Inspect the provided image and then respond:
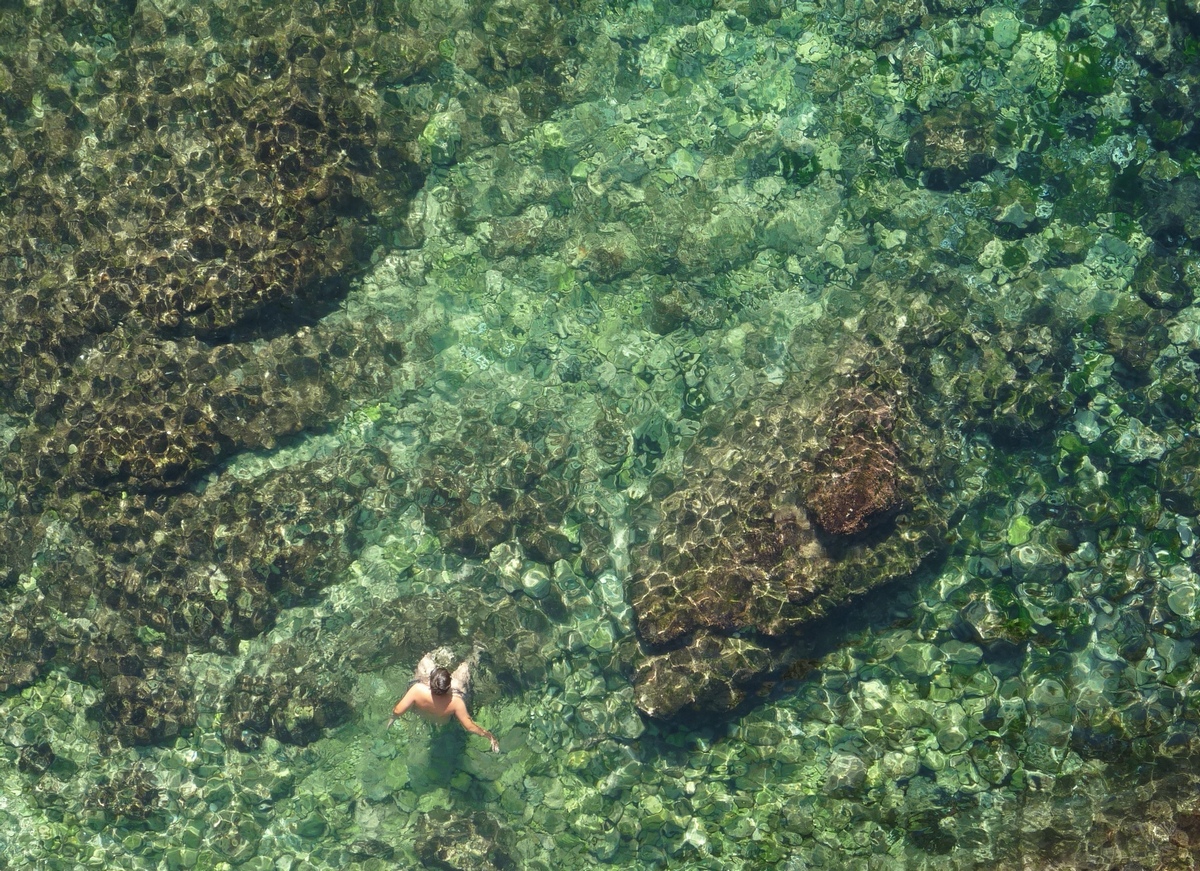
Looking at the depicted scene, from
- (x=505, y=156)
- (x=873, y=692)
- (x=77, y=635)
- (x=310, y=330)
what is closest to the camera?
(x=873, y=692)

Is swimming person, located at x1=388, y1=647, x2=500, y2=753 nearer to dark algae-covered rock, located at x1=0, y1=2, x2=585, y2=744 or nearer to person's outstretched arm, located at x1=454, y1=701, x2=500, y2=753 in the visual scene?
person's outstretched arm, located at x1=454, y1=701, x2=500, y2=753

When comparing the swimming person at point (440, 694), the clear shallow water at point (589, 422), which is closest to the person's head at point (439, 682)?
the swimming person at point (440, 694)

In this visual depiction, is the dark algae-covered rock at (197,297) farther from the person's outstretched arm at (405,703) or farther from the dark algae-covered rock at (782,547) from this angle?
the dark algae-covered rock at (782,547)

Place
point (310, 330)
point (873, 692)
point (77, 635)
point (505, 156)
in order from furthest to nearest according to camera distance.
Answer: point (505, 156) < point (310, 330) < point (77, 635) < point (873, 692)

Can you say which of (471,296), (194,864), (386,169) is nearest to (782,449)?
(471,296)

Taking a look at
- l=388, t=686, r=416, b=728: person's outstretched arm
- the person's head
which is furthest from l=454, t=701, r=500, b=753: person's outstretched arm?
l=388, t=686, r=416, b=728: person's outstretched arm

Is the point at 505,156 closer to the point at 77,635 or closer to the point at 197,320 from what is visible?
the point at 197,320
